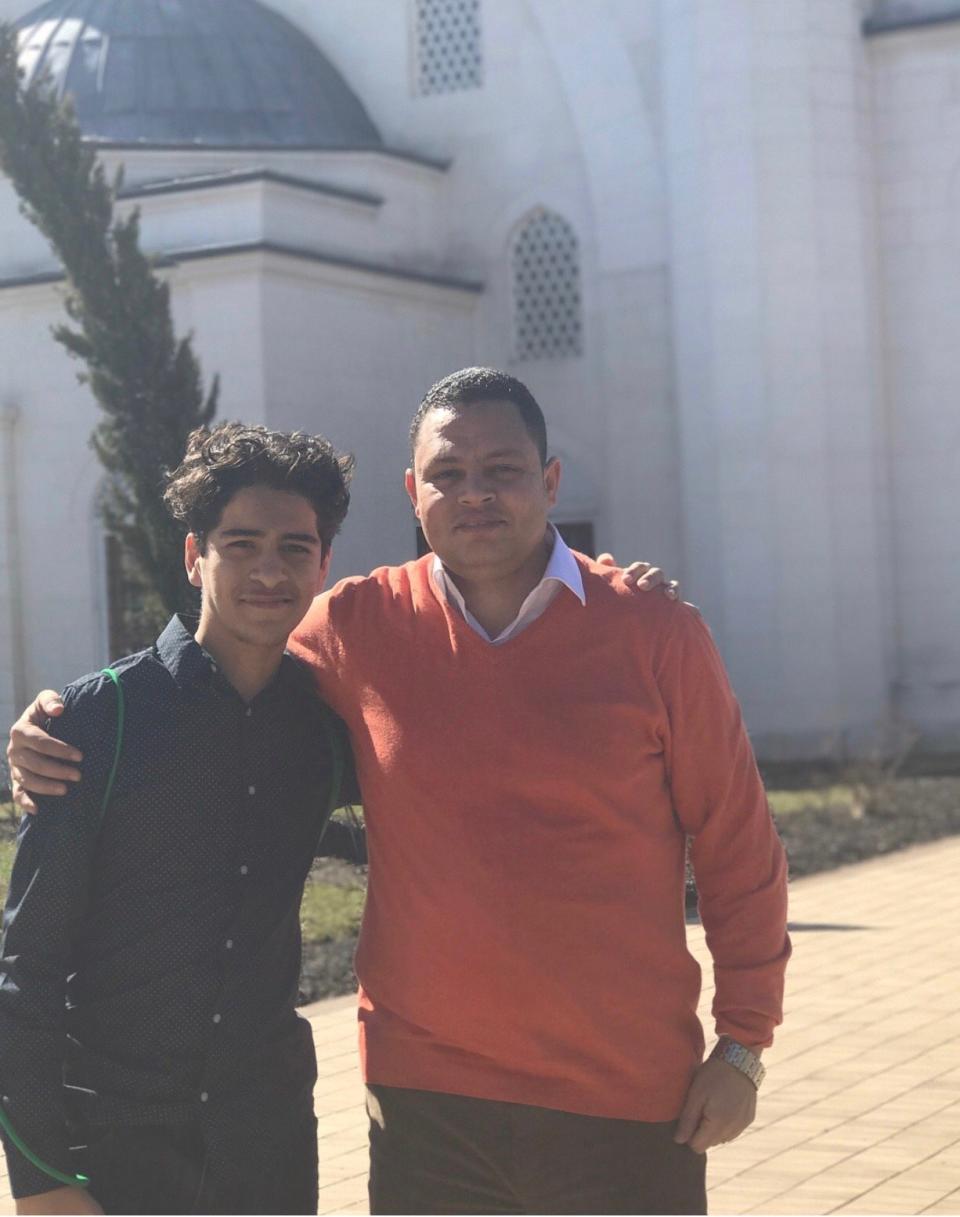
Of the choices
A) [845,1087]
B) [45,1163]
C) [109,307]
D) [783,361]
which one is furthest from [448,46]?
[45,1163]

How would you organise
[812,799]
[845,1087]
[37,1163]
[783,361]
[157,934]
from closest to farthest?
[37,1163] < [157,934] < [845,1087] < [812,799] < [783,361]

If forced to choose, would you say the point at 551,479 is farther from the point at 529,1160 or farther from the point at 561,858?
the point at 529,1160

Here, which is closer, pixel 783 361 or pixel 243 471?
pixel 243 471

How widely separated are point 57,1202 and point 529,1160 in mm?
733

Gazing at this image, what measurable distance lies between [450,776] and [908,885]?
8.76 meters

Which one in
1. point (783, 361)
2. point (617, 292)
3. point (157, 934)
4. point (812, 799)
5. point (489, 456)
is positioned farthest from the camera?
point (617, 292)

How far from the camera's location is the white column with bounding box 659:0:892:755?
20281 mm

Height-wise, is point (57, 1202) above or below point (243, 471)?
below

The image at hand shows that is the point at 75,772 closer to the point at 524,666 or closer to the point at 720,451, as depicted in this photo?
the point at 524,666

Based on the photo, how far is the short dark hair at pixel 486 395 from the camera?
325 cm

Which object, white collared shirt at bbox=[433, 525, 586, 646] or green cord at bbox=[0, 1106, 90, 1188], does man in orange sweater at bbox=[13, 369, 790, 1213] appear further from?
green cord at bbox=[0, 1106, 90, 1188]

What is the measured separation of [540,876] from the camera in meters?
3.04

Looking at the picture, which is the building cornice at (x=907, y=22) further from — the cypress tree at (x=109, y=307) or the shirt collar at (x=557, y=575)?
the shirt collar at (x=557, y=575)

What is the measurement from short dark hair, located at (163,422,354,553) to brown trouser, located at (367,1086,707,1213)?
3.28 ft
